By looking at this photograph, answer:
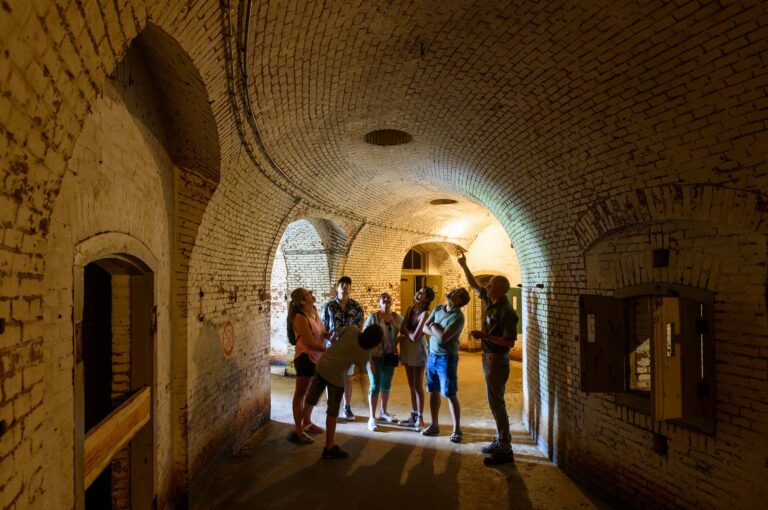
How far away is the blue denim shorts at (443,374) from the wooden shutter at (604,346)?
182 centimetres

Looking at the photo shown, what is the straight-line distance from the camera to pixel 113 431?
3365mm

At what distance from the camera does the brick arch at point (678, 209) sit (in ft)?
11.2

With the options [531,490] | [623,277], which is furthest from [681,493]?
[623,277]

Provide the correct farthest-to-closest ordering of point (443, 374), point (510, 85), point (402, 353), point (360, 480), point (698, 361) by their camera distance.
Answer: point (402, 353)
point (443, 374)
point (360, 480)
point (510, 85)
point (698, 361)

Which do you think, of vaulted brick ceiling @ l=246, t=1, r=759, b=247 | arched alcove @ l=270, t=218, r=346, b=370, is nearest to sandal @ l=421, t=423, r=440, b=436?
vaulted brick ceiling @ l=246, t=1, r=759, b=247

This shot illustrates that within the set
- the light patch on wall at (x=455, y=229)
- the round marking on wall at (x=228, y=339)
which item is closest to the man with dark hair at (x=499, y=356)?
the round marking on wall at (x=228, y=339)

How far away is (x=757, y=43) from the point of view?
9.63ft

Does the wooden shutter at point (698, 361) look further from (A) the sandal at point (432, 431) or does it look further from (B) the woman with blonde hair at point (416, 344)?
(A) the sandal at point (432, 431)

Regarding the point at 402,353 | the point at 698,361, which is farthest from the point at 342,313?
the point at 698,361

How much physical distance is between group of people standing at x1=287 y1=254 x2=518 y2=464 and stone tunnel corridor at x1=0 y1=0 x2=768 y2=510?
0.46 meters

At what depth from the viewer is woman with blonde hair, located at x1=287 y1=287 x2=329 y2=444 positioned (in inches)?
254

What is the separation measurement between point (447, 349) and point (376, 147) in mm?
3133

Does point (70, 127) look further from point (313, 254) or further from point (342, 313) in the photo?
point (313, 254)

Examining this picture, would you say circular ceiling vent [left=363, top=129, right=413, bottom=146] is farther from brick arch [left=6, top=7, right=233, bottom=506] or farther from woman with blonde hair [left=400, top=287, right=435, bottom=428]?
brick arch [left=6, top=7, right=233, bottom=506]
